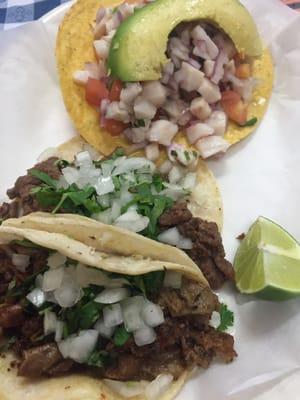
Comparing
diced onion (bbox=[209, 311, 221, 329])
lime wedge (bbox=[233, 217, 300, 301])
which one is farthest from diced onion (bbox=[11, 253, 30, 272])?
lime wedge (bbox=[233, 217, 300, 301])

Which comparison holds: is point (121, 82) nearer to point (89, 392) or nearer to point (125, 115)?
point (125, 115)

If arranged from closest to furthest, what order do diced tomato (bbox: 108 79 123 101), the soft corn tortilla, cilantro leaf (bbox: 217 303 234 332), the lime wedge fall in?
the soft corn tortilla → the lime wedge → cilantro leaf (bbox: 217 303 234 332) → diced tomato (bbox: 108 79 123 101)

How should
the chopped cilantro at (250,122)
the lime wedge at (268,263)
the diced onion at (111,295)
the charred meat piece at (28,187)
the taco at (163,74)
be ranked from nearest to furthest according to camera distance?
the diced onion at (111,295) < the lime wedge at (268,263) < the charred meat piece at (28,187) < the taco at (163,74) < the chopped cilantro at (250,122)

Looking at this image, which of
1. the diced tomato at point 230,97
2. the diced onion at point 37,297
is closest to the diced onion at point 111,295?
the diced onion at point 37,297

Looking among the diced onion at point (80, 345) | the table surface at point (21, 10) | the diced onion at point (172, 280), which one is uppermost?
the table surface at point (21, 10)

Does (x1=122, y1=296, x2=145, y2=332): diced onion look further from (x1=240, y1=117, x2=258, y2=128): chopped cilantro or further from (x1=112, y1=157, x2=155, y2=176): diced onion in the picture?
(x1=240, y1=117, x2=258, y2=128): chopped cilantro

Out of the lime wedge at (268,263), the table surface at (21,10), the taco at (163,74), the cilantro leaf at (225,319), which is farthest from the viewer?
the table surface at (21,10)

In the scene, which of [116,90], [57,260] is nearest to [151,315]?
[57,260]

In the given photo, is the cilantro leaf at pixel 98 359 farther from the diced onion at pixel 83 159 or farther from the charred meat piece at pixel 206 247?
the diced onion at pixel 83 159
